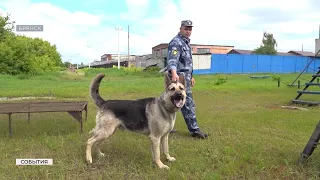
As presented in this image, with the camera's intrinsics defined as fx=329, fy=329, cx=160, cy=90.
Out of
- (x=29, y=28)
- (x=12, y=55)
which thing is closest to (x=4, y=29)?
(x=12, y=55)

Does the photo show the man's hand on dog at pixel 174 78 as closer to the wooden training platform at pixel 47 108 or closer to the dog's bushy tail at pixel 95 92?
the dog's bushy tail at pixel 95 92

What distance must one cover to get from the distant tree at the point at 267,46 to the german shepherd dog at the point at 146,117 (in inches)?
2462

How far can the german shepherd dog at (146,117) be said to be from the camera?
14.9 feet

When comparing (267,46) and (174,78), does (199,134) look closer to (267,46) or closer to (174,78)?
(174,78)

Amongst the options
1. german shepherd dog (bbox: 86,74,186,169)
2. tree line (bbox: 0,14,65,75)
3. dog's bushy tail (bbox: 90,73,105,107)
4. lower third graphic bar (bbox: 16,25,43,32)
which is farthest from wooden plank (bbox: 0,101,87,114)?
tree line (bbox: 0,14,65,75)

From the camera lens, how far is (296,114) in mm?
8875

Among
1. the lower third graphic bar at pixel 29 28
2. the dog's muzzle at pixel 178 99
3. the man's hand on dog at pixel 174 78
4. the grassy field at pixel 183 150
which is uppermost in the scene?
the lower third graphic bar at pixel 29 28

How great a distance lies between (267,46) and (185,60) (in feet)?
208

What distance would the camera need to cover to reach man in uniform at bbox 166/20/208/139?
5.81 meters

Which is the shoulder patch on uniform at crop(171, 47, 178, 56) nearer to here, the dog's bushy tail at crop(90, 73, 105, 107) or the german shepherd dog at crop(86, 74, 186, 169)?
the german shepherd dog at crop(86, 74, 186, 169)

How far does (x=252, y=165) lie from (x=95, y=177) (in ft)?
6.92

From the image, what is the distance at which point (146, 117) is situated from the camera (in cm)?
467

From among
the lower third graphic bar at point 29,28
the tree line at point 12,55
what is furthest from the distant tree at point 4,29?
the lower third graphic bar at point 29,28

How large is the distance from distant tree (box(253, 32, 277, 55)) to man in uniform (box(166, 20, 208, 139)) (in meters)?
60.9
